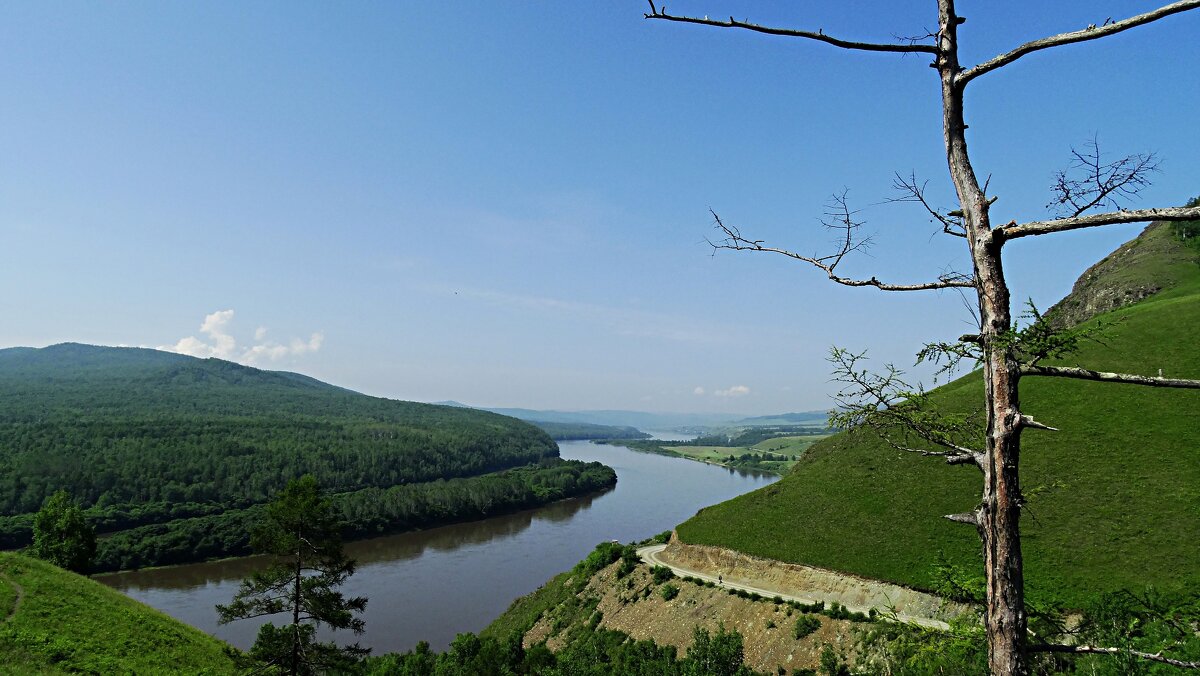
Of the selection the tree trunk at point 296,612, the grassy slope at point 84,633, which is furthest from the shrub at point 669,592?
the grassy slope at point 84,633

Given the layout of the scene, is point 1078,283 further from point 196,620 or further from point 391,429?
point 391,429

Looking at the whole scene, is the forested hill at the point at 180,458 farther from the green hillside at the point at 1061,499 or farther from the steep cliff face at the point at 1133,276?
the steep cliff face at the point at 1133,276

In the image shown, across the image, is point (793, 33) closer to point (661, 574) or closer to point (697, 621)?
point (697, 621)

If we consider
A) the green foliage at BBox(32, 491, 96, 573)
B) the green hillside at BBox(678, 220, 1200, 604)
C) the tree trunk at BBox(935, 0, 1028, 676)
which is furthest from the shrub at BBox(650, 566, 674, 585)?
the green foliage at BBox(32, 491, 96, 573)

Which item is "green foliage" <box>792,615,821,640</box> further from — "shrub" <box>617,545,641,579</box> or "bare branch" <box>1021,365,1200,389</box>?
"bare branch" <box>1021,365,1200,389</box>

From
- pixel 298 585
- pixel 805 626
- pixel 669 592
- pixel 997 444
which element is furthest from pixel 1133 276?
pixel 298 585

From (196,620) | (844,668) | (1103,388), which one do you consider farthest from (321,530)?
(1103,388)
